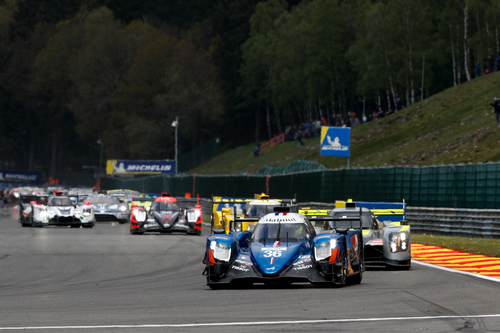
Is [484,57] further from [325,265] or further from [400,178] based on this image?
[325,265]

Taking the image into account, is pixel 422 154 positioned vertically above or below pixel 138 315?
above

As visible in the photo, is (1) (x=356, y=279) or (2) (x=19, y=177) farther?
(2) (x=19, y=177)

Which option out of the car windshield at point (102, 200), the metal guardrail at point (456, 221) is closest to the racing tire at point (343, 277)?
the metal guardrail at point (456, 221)

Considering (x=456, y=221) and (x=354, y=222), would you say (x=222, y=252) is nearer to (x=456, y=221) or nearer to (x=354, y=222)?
(x=354, y=222)

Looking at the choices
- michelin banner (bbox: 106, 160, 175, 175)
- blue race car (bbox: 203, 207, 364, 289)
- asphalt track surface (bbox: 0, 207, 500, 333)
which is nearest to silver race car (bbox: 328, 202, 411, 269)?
asphalt track surface (bbox: 0, 207, 500, 333)

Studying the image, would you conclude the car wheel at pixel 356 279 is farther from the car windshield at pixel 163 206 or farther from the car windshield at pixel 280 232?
the car windshield at pixel 163 206

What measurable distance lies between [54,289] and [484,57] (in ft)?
177

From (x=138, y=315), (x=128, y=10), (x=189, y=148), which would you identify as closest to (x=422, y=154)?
(x=138, y=315)

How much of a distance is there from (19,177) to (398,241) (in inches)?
4476

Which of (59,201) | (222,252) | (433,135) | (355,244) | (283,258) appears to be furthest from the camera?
(433,135)

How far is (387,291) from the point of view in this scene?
12367mm

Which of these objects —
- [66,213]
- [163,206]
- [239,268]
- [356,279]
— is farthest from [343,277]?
[66,213]

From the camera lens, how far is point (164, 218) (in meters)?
29.0

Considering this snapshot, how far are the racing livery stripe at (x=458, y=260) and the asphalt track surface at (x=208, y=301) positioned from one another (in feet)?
2.56
